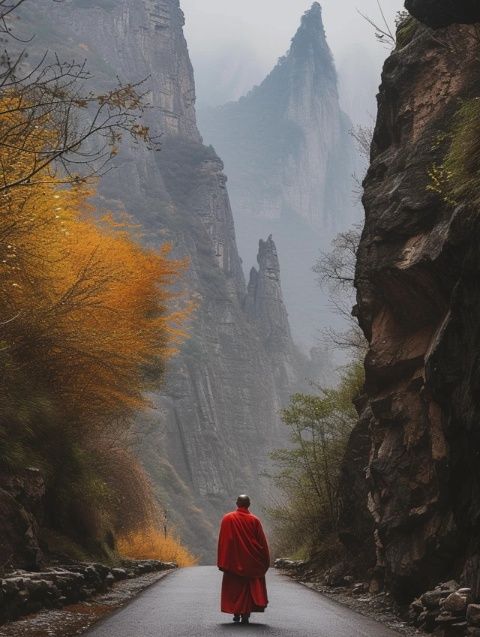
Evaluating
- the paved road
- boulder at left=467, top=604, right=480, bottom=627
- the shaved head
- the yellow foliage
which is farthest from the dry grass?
boulder at left=467, top=604, right=480, bottom=627

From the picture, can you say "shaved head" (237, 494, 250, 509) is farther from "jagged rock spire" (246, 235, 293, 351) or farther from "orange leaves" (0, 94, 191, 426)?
"jagged rock spire" (246, 235, 293, 351)

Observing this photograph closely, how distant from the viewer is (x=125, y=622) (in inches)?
330

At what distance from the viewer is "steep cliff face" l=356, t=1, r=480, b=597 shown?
9.23 m

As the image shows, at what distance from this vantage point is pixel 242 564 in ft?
30.3

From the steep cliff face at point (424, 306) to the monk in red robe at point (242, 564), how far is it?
243cm

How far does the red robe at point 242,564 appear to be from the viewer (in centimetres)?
914

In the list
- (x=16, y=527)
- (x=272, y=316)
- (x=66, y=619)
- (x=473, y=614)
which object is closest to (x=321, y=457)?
(x=16, y=527)

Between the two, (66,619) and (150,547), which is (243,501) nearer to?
(66,619)

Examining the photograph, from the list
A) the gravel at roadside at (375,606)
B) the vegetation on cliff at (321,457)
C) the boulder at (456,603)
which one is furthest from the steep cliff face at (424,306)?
the vegetation on cliff at (321,457)

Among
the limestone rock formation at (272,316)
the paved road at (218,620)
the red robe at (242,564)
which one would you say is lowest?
the paved road at (218,620)

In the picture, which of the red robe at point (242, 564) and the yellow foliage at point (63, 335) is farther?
the yellow foliage at point (63, 335)

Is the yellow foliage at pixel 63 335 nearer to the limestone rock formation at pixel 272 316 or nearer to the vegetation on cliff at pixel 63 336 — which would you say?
the vegetation on cliff at pixel 63 336

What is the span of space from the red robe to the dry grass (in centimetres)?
1730

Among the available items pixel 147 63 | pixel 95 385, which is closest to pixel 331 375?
pixel 147 63
